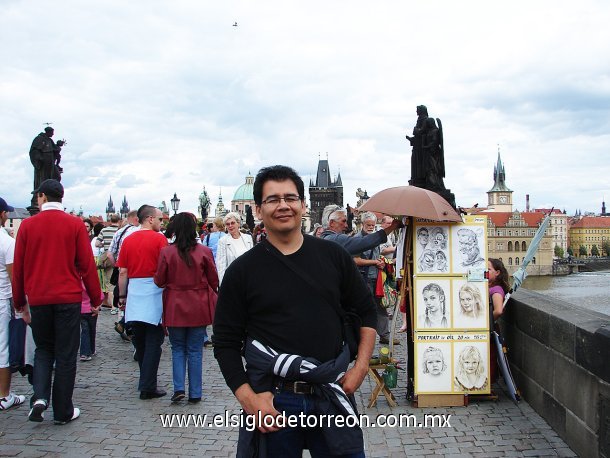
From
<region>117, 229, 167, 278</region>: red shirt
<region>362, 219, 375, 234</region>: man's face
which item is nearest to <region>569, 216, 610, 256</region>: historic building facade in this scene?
A: <region>362, 219, 375, 234</region>: man's face

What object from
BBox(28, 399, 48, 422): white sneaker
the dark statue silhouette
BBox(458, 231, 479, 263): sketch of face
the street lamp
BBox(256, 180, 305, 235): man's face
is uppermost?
the street lamp

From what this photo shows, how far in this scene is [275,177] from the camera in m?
2.73

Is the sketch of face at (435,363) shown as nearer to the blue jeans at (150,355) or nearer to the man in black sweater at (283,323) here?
the blue jeans at (150,355)

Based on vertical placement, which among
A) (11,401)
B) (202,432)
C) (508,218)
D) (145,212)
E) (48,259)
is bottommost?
(202,432)

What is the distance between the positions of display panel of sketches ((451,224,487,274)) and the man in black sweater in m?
3.50

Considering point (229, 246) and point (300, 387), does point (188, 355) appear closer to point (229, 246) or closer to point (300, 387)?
point (229, 246)

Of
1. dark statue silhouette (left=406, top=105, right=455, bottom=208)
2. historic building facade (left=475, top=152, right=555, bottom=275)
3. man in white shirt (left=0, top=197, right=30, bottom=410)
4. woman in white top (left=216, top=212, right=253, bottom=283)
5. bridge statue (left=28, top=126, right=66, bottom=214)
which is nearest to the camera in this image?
man in white shirt (left=0, top=197, right=30, bottom=410)

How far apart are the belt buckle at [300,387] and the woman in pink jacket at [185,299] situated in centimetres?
346

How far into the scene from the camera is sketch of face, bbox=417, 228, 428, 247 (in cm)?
598

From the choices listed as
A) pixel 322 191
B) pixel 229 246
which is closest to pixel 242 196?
pixel 322 191

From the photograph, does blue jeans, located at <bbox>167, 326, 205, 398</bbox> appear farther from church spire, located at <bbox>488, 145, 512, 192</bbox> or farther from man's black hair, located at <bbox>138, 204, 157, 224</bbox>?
church spire, located at <bbox>488, 145, 512, 192</bbox>

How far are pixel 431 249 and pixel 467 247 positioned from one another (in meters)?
0.35

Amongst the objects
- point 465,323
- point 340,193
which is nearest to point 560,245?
point 340,193

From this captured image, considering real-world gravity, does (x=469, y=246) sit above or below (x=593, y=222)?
below
